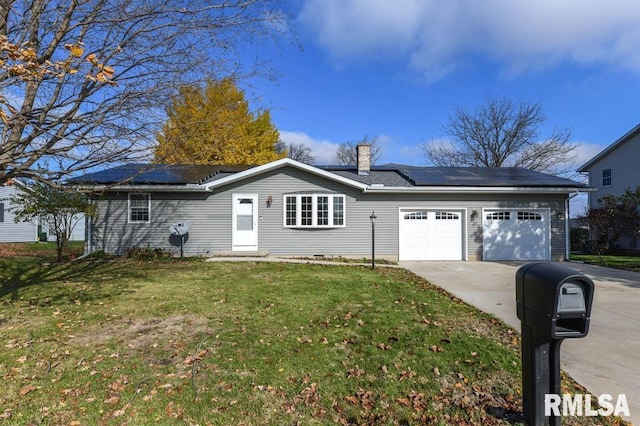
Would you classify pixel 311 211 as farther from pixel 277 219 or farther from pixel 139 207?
pixel 139 207

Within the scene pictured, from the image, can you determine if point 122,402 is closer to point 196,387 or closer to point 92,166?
point 196,387

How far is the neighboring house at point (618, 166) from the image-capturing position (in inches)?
792

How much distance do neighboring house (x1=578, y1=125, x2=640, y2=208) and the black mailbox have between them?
2155 cm

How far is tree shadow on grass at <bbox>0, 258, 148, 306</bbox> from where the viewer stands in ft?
21.6

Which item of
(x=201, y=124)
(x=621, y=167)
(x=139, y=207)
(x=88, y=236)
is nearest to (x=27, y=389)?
(x=201, y=124)

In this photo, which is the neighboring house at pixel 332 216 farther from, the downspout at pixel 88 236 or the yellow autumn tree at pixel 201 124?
the yellow autumn tree at pixel 201 124

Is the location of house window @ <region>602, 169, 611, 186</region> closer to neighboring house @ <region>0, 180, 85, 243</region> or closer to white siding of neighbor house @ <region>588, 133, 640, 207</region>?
white siding of neighbor house @ <region>588, 133, 640, 207</region>

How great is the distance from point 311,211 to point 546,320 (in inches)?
448

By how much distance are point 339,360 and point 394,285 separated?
14.7 feet

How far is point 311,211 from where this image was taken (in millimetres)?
13578

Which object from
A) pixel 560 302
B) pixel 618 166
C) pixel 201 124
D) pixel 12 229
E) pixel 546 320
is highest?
pixel 618 166

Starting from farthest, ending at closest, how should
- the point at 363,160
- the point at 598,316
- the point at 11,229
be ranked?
the point at 11,229
the point at 363,160
the point at 598,316

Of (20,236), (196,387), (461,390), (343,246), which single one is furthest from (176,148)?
(20,236)

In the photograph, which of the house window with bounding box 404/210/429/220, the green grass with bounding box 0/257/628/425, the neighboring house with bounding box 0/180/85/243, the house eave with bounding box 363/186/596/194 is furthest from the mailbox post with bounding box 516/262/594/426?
the neighboring house with bounding box 0/180/85/243
